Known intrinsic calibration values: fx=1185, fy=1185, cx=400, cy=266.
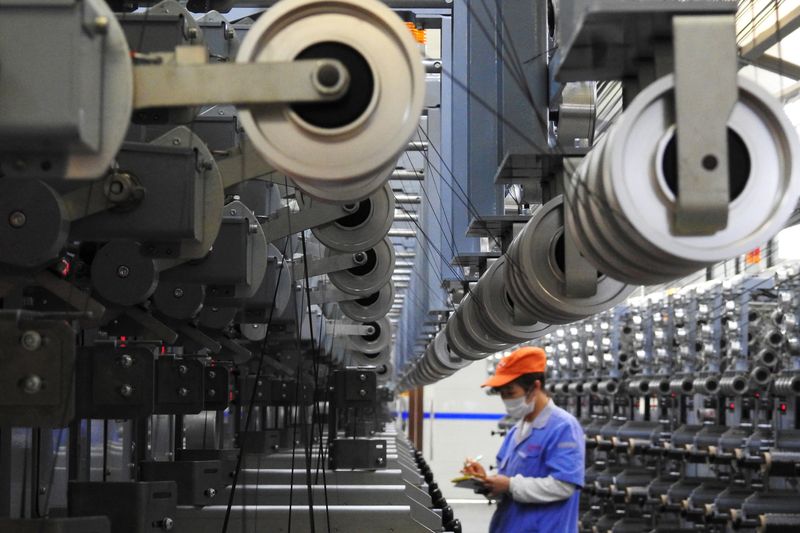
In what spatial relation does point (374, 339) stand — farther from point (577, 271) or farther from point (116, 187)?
point (116, 187)

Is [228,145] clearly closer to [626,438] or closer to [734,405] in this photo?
[734,405]

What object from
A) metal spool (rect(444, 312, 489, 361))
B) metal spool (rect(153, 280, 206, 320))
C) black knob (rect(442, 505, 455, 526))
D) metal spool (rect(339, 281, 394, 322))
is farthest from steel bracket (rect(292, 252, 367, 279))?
metal spool (rect(153, 280, 206, 320))

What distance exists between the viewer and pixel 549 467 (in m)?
5.04

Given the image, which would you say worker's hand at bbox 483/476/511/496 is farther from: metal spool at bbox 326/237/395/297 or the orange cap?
metal spool at bbox 326/237/395/297

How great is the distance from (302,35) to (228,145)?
6.69 feet

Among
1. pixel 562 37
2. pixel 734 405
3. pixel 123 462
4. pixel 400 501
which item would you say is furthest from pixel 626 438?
pixel 562 37

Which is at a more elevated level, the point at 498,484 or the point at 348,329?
the point at 348,329

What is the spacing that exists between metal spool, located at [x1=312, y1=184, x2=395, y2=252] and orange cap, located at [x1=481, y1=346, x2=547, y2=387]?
3.98ft

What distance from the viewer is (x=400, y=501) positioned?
250 inches

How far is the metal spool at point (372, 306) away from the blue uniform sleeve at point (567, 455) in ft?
5.30

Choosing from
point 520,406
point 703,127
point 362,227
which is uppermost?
point 362,227

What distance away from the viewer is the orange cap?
5121 mm

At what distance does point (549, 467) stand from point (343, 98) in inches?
144

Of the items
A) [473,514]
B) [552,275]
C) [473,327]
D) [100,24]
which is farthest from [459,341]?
[473,514]
